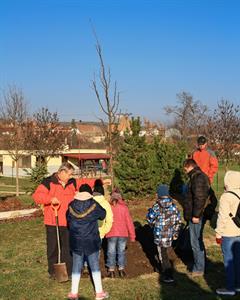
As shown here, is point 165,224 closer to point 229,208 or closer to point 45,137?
point 229,208

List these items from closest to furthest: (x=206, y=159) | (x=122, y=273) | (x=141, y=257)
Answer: (x=122, y=273) → (x=141, y=257) → (x=206, y=159)

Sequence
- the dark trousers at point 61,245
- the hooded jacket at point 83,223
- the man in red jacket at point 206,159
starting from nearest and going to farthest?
the hooded jacket at point 83,223 < the dark trousers at point 61,245 < the man in red jacket at point 206,159

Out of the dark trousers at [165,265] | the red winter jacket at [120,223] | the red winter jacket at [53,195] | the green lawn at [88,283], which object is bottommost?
the green lawn at [88,283]

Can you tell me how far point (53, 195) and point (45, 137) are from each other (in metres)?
23.2

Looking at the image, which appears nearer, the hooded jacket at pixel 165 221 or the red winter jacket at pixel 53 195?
the red winter jacket at pixel 53 195

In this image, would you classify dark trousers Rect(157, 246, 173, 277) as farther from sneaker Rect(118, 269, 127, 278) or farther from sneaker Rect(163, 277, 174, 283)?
sneaker Rect(118, 269, 127, 278)

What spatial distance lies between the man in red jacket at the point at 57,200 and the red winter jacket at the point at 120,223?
719mm

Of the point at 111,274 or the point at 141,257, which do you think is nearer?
the point at 111,274

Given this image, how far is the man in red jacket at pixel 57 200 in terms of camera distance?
243 inches

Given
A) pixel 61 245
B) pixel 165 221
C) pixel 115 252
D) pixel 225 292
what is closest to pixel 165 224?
pixel 165 221

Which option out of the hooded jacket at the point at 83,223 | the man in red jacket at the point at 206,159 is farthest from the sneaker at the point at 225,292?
the man in red jacket at the point at 206,159

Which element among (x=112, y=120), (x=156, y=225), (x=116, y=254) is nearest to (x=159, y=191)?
(x=156, y=225)

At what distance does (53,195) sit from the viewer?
6242 millimetres

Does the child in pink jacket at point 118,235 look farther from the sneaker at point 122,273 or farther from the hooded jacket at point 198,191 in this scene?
the hooded jacket at point 198,191
